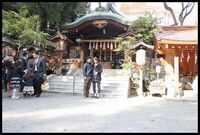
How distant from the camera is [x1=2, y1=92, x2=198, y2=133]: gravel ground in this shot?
7.01 metres

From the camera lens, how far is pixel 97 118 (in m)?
8.24

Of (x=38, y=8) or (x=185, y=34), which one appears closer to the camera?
(x=185, y=34)

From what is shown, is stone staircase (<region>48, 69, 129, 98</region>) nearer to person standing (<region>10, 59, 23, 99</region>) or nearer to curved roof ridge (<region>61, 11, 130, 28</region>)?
person standing (<region>10, 59, 23, 99</region>)

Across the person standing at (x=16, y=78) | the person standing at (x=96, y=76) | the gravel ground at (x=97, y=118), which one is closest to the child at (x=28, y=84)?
the person standing at (x=16, y=78)

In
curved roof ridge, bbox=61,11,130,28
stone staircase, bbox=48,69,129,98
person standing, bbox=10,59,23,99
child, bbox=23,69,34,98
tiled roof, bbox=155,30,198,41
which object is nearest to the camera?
person standing, bbox=10,59,23,99

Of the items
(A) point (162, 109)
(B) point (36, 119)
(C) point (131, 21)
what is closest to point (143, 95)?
(A) point (162, 109)

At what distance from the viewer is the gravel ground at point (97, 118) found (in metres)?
7.01

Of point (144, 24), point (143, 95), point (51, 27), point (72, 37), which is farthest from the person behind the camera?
point (51, 27)

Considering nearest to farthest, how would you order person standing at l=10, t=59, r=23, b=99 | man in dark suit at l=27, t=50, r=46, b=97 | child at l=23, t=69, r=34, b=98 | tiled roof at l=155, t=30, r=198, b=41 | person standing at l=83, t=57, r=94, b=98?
person standing at l=10, t=59, r=23, b=99
child at l=23, t=69, r=34, b=98
man in dark suit at l=27, t=50, r=46, b=97
person standing at l=83, t=57, r=94, b=98
tiled roof at l=155, t=30, r=198, b=41

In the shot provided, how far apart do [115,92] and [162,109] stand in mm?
4620

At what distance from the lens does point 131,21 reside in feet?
72.6

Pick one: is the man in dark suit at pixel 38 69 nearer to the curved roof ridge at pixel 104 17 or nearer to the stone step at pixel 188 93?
the stone step at pixel 188 93

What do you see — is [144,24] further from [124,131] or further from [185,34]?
[124,131]

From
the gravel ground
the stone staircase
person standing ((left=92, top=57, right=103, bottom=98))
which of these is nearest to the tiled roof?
the stone staircase
